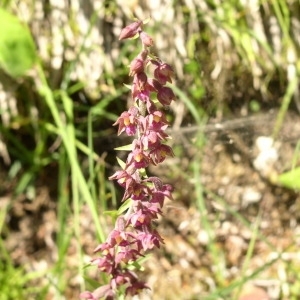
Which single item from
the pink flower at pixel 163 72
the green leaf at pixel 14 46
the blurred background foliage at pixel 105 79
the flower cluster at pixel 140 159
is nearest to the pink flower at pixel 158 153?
the flower cluster at pixel 140 159

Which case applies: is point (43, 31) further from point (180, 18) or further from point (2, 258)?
point (2, 258)

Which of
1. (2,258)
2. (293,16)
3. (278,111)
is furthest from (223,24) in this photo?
(2,258)

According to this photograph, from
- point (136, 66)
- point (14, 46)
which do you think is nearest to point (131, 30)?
point (136, 66)

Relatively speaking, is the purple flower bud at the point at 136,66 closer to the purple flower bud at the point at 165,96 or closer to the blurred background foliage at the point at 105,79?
the purple flower bud at the point at 165,96

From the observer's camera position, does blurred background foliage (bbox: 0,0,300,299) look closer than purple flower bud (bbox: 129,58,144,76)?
No

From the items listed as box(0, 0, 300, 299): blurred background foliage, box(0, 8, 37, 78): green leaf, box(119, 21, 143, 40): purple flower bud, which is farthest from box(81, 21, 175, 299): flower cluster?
box(0, 0, 300, 299): blurred background foliage

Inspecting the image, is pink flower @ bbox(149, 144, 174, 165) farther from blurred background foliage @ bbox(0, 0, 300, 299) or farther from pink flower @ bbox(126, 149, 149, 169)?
blurred background foliage @ bbox(0, 0, 300, 299)
